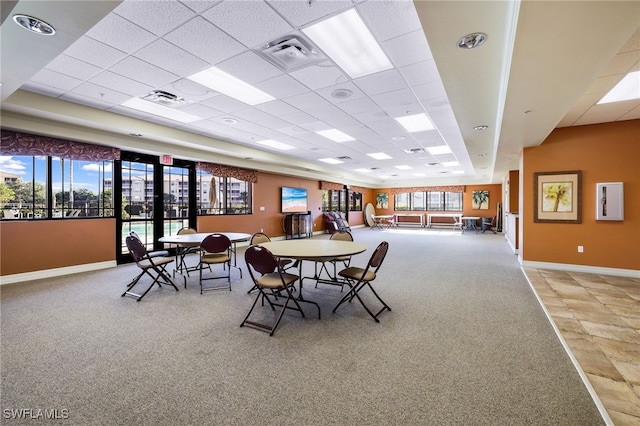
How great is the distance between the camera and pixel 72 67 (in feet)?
10.2

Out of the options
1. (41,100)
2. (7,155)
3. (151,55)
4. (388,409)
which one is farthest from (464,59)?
(7,155)

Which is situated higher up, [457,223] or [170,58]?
[170,58]

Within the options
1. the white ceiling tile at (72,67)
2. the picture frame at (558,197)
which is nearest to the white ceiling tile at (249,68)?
the white ceiling tile at (72,67)

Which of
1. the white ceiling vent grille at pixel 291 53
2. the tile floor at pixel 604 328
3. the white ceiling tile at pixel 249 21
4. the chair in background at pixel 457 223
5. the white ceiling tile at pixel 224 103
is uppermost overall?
the white ceiling vent grille at pixel 291 53

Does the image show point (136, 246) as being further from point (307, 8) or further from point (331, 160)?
point (331, 160)

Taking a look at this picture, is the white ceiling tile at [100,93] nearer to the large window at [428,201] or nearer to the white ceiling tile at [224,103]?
the white ceiling tile at [224,103]

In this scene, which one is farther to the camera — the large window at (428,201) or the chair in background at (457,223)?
the large window at (428,201)

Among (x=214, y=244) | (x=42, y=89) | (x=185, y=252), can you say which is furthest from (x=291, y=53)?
(x=185, y=252)

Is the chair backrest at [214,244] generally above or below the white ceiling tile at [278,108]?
below

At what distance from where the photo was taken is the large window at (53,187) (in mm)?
4465

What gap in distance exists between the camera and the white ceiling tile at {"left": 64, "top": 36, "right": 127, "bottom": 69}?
2.66 metres

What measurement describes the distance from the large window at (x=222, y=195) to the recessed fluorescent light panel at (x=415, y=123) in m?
5.11

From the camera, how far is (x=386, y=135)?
19.9 feet

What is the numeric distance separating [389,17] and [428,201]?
49.4ft
